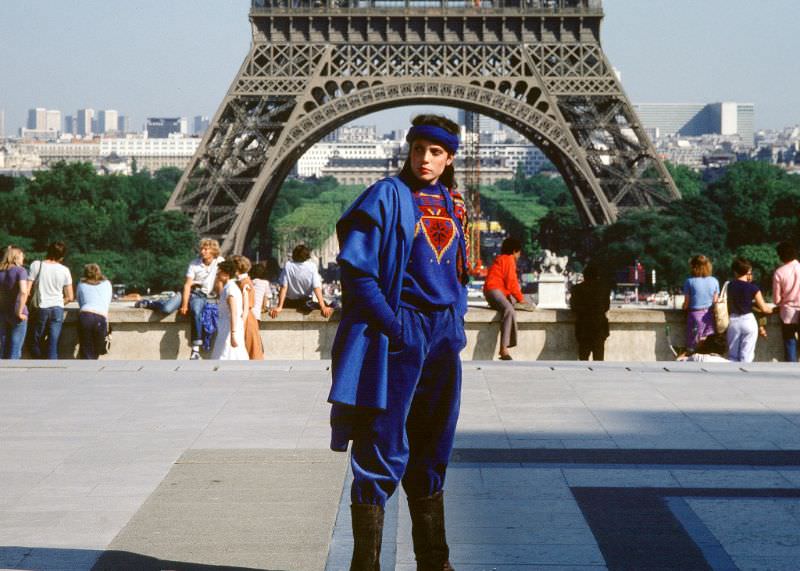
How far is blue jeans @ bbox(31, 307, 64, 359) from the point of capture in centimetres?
1488

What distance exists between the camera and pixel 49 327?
587 inches

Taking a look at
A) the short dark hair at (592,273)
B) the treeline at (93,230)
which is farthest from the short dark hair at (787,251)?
the treeline at (93,230)

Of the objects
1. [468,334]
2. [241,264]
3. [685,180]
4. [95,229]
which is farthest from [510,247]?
[685,180]

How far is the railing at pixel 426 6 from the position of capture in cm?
5469

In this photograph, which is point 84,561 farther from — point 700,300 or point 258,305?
point 700,300

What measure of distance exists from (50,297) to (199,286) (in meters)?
1.40

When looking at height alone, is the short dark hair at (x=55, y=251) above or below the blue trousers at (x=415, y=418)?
above

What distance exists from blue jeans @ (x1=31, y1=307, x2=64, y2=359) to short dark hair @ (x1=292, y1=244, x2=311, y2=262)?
2266 millimetres

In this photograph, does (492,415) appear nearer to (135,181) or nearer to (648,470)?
(648,470)

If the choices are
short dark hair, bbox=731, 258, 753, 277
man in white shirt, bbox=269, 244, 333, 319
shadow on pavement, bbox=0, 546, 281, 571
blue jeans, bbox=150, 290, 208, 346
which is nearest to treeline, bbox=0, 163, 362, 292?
man in white shirt, bbox=269, 244, 333, 319

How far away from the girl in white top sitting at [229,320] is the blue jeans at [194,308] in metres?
0.74

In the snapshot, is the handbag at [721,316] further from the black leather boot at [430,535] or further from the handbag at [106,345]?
the black leather boot at [430,535]

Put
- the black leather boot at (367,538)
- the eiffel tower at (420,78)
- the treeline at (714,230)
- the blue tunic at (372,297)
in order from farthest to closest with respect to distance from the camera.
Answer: the treeline at (714,230) < the eiffel tower at (420,78) < the black leather boot at (367,538) < the blue tunic at (372,297)

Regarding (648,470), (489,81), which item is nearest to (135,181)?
(489,81)
